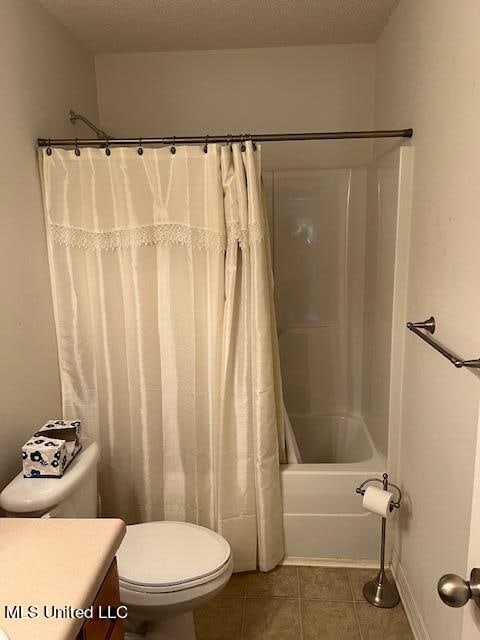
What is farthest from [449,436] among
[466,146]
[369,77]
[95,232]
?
[369,77]

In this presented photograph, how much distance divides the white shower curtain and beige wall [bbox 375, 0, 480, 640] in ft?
1.89

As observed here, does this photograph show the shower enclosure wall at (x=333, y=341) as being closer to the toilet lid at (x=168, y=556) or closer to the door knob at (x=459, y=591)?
the toilet lid at (x=168, y=556)

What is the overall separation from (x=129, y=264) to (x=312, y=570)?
1.58 meters

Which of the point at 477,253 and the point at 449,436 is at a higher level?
the point at 477,253

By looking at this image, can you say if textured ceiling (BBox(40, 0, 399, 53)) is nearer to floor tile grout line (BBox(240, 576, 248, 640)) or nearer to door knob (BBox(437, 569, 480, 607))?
door knob (BBox(437, 569, 480, 607))

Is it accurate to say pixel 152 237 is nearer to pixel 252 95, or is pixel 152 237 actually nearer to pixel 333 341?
pixel 252 95

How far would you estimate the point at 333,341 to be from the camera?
288 centimetres

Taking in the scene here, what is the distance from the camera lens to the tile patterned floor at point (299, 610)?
1850 millimetres

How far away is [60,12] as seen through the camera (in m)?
2.03

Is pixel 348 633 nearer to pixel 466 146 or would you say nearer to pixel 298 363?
pixel 298 363

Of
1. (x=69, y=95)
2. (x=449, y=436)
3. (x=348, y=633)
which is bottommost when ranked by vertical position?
(x=348, y=633)

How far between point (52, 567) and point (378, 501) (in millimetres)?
1330

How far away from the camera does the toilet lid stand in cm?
152

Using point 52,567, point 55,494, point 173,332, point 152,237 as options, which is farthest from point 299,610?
point 152,237
